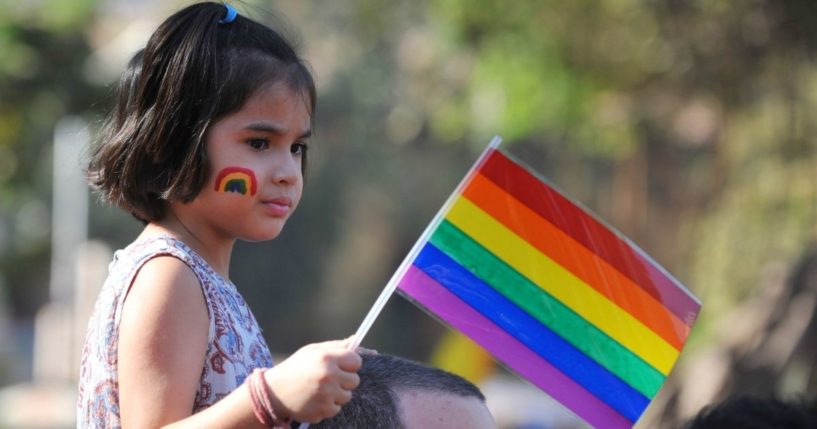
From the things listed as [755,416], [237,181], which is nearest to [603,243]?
[755,416]

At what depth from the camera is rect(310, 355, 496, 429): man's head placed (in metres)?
2.19

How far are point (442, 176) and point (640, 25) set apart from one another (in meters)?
15.9

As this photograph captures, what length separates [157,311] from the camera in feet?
7.00

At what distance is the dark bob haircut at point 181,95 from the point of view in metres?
2.30

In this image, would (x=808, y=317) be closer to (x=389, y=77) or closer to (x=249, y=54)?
(x=249, y=54)

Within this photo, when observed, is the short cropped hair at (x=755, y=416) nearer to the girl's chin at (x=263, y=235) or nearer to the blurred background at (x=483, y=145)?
the blurred background at (x=483, y=145)

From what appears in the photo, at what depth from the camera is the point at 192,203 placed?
233cm

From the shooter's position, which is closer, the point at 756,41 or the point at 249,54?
the point at 249,54

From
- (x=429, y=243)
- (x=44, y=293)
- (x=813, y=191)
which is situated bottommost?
(x=44, y=293)

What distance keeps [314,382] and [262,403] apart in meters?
0.10

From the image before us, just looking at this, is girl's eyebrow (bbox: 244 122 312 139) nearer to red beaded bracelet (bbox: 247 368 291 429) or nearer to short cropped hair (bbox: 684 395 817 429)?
red beaded bracelet (bbox: 247 368 291 429)

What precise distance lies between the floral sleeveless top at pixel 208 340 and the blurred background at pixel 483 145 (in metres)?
0.76

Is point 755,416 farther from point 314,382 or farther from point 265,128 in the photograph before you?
point 265,128

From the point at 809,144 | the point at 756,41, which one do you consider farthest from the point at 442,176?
the point at 756,41
